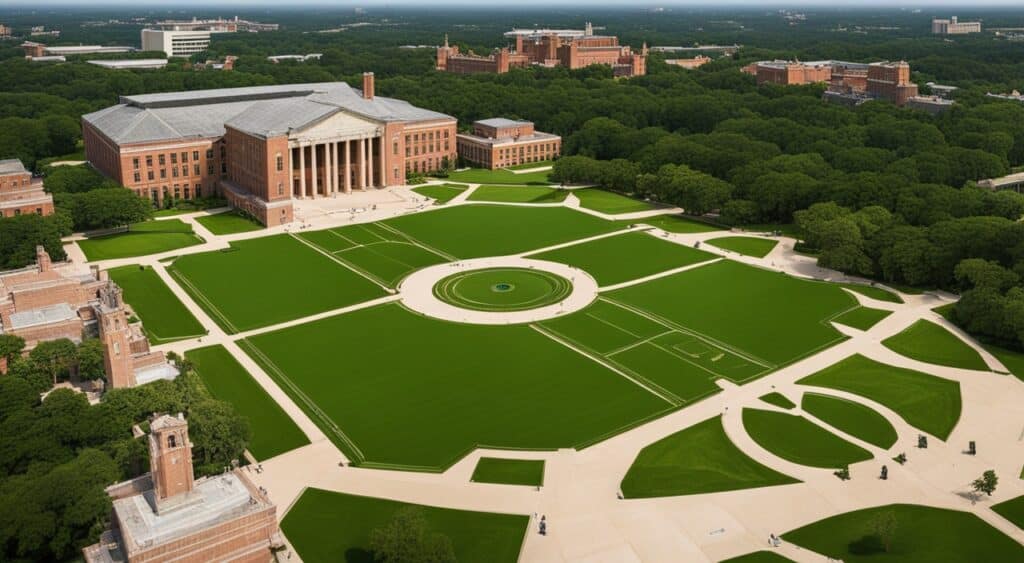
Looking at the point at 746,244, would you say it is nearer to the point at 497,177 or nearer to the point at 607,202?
the point at 607,202

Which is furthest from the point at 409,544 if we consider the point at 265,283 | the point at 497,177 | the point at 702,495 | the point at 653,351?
the point at 497,177

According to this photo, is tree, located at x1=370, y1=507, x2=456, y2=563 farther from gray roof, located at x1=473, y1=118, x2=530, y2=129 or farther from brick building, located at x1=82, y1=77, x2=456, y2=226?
gray roof, located at x1=473, y1=118, x2=530, y2=129

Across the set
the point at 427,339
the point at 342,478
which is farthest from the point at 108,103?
the point at 342,478

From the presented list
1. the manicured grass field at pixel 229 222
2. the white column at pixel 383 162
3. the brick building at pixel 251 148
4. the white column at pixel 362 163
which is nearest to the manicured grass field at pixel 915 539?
the brick building at pixel 251 148

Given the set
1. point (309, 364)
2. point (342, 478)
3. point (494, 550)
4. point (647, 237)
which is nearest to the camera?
point (494, 550)

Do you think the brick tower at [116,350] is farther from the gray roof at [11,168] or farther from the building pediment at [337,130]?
the building pediment at [337,130]

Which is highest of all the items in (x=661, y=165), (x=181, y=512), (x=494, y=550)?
(x=661, y=165)

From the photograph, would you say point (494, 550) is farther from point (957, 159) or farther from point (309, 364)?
point (957, 159)

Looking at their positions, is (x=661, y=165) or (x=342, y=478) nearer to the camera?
(x=342, y=478)
